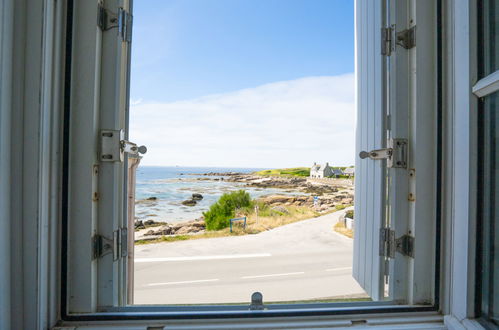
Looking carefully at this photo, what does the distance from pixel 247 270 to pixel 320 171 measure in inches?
381

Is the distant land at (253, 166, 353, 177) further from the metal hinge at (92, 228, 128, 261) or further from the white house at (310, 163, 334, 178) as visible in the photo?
the metal hinge at (92, 228, 128, 261)

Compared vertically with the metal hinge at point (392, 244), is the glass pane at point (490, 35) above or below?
above

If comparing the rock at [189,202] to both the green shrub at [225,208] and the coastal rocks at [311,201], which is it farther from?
the coastal rocks at [311,201]

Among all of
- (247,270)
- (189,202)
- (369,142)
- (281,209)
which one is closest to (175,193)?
(189,202)

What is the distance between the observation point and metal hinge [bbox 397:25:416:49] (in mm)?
969

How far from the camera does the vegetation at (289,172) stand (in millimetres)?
18812

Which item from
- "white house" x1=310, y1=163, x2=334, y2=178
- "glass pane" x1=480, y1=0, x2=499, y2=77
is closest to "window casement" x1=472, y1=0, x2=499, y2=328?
"glass pane" x1=480, y1=0, x2=499, y2=77

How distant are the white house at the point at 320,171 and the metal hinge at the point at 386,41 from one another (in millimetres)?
12372

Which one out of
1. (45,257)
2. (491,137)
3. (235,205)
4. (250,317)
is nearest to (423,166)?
(491,137)

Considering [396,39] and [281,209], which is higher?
[396,39]

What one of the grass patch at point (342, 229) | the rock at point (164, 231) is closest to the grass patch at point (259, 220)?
the rock at point (164, 231)

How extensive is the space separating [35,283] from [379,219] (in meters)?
1.18

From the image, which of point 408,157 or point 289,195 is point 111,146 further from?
point 289,195

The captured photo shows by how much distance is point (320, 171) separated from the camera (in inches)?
580
